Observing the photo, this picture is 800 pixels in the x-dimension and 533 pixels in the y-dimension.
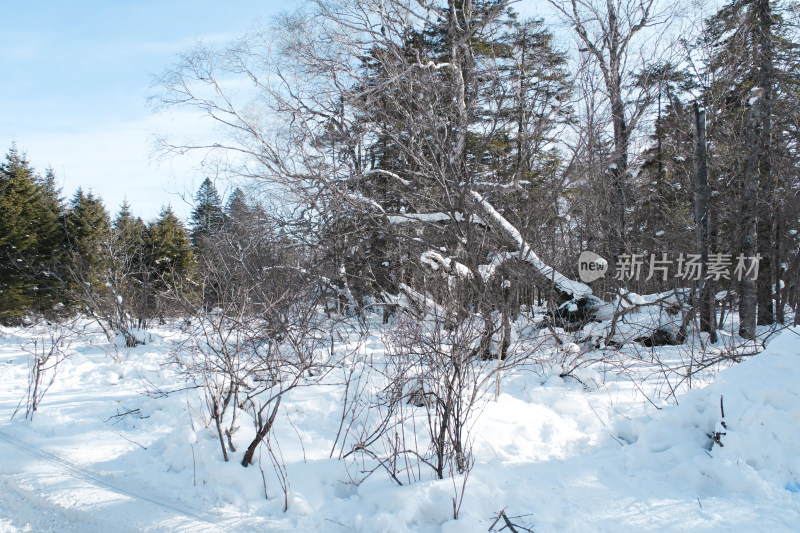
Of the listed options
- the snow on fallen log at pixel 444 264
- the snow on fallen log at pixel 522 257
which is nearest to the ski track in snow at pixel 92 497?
the snow on fallen log at pixel 444 264

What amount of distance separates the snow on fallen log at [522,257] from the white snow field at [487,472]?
153 inches

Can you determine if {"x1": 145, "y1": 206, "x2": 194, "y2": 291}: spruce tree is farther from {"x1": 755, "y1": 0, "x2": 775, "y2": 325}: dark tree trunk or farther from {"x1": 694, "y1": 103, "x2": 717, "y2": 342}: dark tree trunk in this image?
{"x1": 755, "y1": 0, "x2": 775, "y2": 325}: dark tree trunk

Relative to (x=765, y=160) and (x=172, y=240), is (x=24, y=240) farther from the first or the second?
(x=765, y=160)

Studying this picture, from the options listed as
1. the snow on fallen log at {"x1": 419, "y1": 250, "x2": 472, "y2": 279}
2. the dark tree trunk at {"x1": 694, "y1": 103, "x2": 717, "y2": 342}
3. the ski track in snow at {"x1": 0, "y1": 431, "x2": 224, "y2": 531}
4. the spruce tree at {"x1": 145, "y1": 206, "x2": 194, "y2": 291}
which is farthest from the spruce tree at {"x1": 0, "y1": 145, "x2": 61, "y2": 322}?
the dark tree trunk at {"x1": 694, "y1": 103, "x2": 717, "y2": 342}

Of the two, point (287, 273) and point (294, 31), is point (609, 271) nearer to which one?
point (287, 273)

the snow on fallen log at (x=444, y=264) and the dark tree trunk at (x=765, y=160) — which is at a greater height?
the dark tree trunk at (x=765, y=160)

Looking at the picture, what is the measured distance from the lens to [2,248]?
18047mm

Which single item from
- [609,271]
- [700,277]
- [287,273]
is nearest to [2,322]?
[287,273]

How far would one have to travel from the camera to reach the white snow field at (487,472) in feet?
9.61

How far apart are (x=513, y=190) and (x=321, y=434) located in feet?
21.6

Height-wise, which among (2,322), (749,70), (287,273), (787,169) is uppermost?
(749,70)

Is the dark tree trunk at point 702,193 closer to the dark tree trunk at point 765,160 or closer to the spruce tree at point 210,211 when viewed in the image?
the dark tree trunk at point 765,160

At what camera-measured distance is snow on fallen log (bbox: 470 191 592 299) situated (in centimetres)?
849

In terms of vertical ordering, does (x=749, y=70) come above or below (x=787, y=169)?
above
